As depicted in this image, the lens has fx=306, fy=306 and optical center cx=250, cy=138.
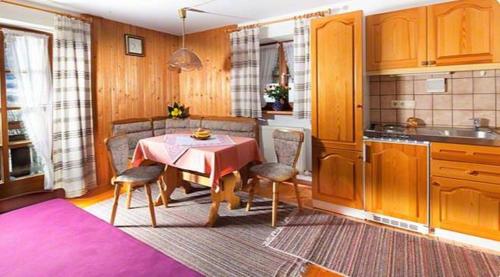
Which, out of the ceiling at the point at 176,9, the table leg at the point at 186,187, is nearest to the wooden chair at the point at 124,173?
the table leg at the point at 186,187

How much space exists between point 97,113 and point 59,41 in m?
0.95

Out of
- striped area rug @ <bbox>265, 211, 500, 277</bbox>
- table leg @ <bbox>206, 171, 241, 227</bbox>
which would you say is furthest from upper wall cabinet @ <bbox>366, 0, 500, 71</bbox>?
table leg @ <bbox>206, 171, 241, 227</bbox>

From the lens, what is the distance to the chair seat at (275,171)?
9.81 feet

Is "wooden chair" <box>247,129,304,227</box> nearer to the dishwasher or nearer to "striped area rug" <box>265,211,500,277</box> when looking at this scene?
"striped area rug" <box>265,211,500,277</box>

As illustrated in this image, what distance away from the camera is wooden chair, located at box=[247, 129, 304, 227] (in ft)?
9.85

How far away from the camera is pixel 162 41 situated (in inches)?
191

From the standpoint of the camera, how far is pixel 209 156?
2.81 m

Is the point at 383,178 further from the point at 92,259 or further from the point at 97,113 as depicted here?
the point at 97,113

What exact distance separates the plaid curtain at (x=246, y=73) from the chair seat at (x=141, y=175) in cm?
162

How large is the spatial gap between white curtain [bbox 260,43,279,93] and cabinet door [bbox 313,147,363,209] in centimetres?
165

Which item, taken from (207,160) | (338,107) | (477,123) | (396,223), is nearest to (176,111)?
(207,160)

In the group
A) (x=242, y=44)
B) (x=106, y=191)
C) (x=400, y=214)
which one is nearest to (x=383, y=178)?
(x=400, y=214)

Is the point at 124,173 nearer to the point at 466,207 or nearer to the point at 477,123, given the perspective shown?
the point at 466,207

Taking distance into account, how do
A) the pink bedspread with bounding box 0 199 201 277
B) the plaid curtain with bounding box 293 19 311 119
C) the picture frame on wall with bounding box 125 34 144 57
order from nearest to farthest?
the pink bedspread with bounding box 0 199 201 277 → the plaid curtain with bounding box 293 19 311 119 → the picture frame on wall with bounding box 125 34 144 57
